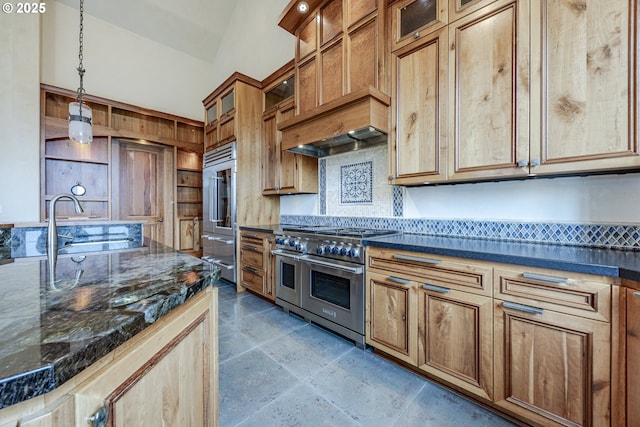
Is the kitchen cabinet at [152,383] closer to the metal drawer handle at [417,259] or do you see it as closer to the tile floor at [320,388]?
the tile floor at [320,388]

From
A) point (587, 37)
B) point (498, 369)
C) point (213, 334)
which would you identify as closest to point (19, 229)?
point (213, 334)

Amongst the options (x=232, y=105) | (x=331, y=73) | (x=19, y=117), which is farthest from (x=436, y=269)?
(x=19, y=117)

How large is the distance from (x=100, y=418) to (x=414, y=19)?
8.61 ft

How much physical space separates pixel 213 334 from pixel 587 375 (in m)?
1.61

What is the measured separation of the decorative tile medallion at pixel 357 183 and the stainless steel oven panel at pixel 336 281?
88 centimetres

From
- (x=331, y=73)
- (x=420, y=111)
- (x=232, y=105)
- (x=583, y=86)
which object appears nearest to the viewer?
(x=583, y=86)

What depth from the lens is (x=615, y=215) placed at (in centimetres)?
151

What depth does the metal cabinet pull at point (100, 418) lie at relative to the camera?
455mm

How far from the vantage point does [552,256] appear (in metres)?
1.29

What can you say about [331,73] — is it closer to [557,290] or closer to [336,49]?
[336,49]

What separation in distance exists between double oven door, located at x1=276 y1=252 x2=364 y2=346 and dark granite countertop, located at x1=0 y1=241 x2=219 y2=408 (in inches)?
53.1

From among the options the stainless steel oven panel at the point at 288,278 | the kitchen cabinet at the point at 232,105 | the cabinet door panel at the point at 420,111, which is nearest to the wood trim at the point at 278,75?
the kitchen cabinet at the point at 232,105

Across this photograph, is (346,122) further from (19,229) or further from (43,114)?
(43,114)

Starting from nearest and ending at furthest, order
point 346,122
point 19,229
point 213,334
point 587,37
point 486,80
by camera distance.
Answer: point 213,334 < point 587,37 < point 486,80 < point 19,229 < point 346,122
